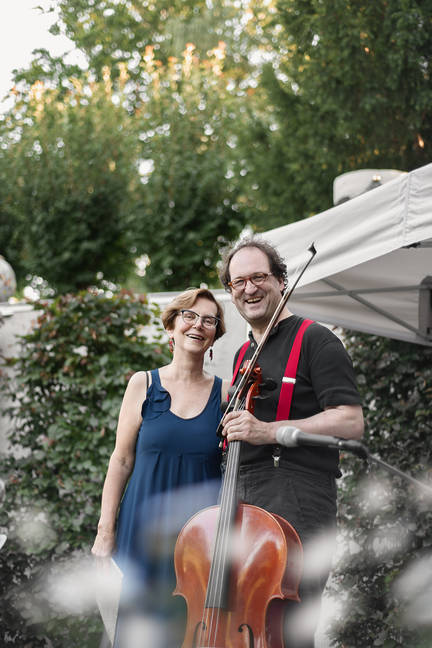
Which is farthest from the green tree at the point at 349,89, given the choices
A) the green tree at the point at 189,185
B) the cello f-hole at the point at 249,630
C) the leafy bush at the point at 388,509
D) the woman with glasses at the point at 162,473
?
the cello f-hole at the point at 249,630

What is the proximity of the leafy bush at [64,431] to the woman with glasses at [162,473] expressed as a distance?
1.61 metres

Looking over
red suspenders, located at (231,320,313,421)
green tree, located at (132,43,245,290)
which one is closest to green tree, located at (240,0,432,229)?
green tree, located at (132,43,245,290)

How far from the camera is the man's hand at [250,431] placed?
1.83 metres

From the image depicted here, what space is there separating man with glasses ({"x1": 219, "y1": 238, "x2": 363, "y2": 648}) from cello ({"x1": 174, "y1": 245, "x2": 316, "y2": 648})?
0.07m

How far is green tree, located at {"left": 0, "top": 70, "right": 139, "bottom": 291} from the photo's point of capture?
40.5ft

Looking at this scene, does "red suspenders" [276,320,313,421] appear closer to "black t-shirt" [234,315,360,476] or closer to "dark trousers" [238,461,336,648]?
"black t-shirt" [234,315,360,476]

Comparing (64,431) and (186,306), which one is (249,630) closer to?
(186,306)

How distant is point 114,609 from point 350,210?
174cm

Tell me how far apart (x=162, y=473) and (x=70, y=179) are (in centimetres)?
1066

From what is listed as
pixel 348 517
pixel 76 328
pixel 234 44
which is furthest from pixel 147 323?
pixel 234 44

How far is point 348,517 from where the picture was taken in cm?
385

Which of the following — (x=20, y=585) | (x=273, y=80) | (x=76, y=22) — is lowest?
(x=20, y=585)

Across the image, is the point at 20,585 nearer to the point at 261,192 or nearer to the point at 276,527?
the point at 276,527

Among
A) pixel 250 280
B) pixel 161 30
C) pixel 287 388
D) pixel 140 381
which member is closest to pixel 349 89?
pixel 140 381
